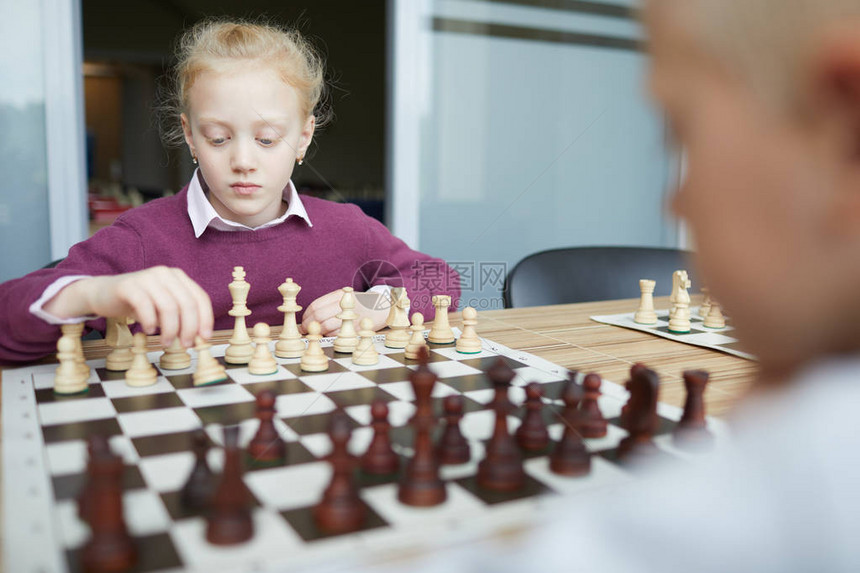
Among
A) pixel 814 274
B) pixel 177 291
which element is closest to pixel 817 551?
pixel 814 274

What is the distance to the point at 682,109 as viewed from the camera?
457 millimetres

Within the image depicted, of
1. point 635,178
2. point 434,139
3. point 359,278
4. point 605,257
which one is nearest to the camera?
point 359,278

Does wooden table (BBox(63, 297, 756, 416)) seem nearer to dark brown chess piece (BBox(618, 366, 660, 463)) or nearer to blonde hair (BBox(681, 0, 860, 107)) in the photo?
dark brown chess piece (BBox(618, 366, 660, 463))

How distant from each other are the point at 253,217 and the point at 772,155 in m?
1.32

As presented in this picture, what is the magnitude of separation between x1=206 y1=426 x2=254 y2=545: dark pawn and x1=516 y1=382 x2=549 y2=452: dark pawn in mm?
278

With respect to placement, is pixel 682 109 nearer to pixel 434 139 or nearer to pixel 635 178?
pixel 434 139

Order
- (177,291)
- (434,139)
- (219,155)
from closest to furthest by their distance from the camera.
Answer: (177,291) < (219,155) < (434,139)

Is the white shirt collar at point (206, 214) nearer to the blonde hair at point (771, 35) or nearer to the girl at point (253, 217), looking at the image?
the girl at point (253, 217)

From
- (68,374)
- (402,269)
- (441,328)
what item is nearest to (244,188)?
(402,269)

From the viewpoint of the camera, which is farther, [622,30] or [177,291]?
[622,30]

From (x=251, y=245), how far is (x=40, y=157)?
48.9 inches

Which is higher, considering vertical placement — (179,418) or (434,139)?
(434,139)

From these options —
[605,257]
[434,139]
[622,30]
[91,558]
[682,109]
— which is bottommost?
[91,558]

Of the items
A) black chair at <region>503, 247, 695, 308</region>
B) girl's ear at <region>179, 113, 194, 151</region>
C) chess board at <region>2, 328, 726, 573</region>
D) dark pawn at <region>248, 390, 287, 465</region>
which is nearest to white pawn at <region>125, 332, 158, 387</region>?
chess board at <region>2, 328, 726, 573</region>
